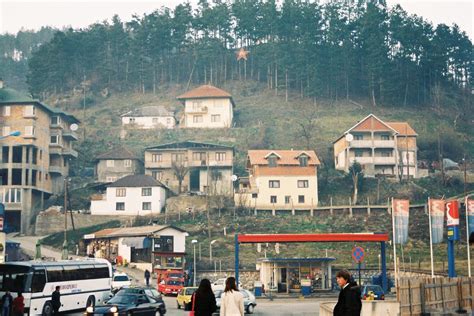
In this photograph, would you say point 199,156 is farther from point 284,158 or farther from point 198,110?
point 198,110

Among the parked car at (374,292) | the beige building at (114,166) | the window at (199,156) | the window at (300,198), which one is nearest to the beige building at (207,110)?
the window at (199,156)

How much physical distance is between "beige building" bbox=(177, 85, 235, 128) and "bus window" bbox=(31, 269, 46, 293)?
3636 inches

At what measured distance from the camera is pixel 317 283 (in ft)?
173

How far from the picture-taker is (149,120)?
4902 inches

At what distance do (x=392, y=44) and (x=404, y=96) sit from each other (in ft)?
43.9

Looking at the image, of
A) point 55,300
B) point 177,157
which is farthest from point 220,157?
point 55,300

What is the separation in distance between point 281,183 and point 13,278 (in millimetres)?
65585

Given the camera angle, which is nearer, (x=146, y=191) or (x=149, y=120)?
(x=146, y=191)

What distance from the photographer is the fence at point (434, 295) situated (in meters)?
25.1

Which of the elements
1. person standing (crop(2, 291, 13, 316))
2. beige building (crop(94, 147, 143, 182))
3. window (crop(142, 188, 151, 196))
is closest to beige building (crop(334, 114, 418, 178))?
window (crop(142, 188, 151, 196))

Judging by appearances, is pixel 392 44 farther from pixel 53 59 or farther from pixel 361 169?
pixel 53 59

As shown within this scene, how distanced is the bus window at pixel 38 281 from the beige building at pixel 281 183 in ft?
198

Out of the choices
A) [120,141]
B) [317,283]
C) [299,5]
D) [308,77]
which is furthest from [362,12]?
[317,283]

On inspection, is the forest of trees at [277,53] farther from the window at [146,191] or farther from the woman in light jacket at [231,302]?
the woman in light jacket at [231,302]
